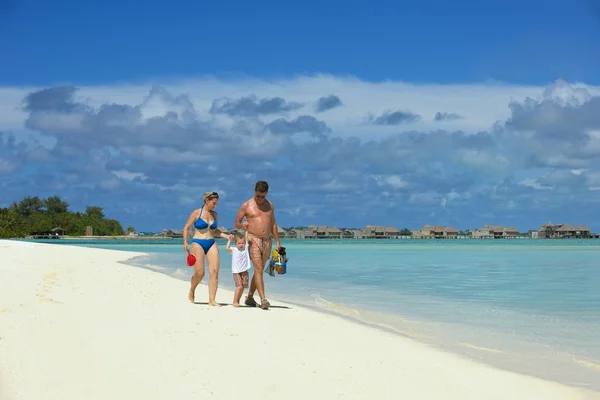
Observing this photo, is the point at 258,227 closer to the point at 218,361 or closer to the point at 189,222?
the point at 189,222

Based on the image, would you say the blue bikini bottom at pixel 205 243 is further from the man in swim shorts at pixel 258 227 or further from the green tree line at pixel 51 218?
the green tree line at pixel 51 218

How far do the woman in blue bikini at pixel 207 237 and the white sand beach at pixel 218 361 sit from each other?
1.45 meters

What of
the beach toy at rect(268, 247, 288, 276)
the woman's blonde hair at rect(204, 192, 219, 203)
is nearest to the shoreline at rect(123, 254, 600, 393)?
the beach toy at rect(268, 247, 288, 276)

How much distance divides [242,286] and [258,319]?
1784mm

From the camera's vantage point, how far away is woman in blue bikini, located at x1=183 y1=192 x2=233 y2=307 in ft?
33.0

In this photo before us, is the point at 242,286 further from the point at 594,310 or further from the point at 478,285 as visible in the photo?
the point at 478,285

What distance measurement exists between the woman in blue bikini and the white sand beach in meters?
1.45

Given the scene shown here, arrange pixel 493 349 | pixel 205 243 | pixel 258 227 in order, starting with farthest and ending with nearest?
1. pixel 205 243
2. pixel 258 227
3. pixel 493 349

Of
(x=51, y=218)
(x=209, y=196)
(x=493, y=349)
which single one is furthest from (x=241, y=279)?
(x=51, y=218)

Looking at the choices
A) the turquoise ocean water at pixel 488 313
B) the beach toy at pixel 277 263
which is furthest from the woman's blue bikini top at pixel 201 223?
the turquoise ocean water at pixel 488 313

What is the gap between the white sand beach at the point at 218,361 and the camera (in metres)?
4.92

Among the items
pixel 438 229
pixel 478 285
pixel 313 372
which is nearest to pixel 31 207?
pixel 438 229

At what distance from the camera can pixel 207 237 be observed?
10203 mm

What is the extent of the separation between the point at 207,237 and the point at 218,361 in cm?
463
